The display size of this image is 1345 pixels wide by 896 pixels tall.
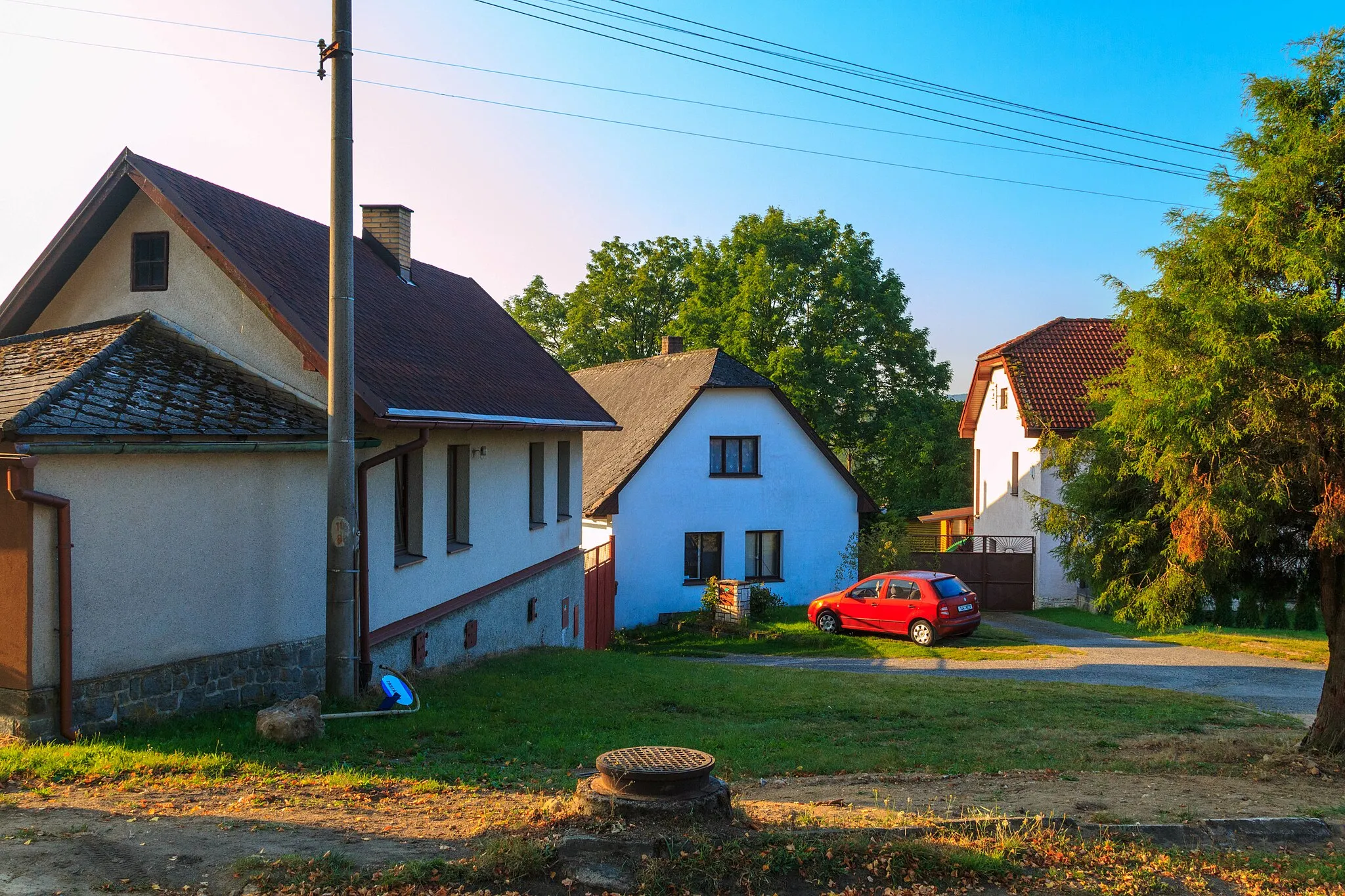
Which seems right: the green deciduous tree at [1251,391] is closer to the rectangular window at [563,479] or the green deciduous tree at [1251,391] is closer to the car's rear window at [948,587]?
the car's rear window at [948,587]

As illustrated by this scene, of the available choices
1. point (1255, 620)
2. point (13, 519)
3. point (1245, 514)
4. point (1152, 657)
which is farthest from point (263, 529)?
point (1152, 657)

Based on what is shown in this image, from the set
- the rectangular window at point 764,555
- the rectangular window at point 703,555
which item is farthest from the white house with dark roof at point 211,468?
the rectangular window at point 764,555

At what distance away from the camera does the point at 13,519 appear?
7969mm

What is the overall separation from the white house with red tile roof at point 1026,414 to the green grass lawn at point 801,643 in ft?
17.5


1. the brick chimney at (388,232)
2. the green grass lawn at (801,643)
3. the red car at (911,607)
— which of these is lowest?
the green grass lawn at (801,643)

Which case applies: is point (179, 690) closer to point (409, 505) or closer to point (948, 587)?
point (409, 505)

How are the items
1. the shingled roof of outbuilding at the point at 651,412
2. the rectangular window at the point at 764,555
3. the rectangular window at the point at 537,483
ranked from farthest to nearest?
1. the rectangular window at the point at 764,555
2. the shingled roof of outbuilding at the point at 651,412
3. the rectangular window at the point at 537,483

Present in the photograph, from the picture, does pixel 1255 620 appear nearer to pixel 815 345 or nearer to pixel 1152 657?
pixel 1152 657

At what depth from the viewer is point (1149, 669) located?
18641mm

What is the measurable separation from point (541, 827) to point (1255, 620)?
962 cm

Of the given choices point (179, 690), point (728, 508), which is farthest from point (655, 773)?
point (728, 508)

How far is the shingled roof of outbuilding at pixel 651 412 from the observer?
Result: 2711cm

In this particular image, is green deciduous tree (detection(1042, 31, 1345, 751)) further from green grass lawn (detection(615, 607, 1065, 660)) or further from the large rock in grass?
green grass lawn (detection(615, 607, 1065, 660))

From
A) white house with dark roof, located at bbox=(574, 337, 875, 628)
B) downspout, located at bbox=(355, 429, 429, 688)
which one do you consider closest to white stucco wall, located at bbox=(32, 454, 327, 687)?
downspout, located at bbox=(355, 429, 429, 688)
